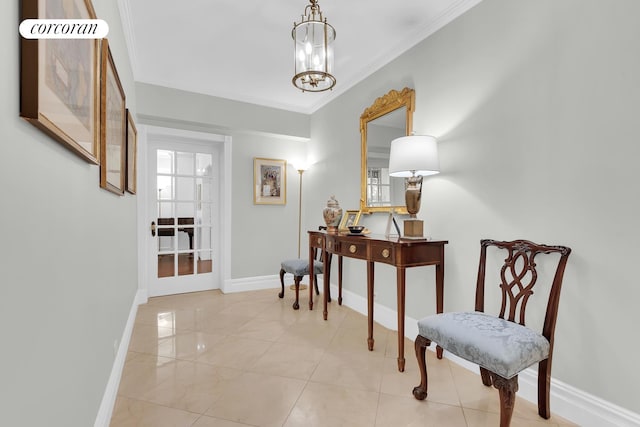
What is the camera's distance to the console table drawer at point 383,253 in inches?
87.1

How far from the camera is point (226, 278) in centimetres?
404

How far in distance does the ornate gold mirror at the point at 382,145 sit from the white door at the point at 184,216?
6.84ft

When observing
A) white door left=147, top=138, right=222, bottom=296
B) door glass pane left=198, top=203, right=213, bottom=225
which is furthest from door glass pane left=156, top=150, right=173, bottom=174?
door glass pane left=198, top=203, right=213, bottom=225

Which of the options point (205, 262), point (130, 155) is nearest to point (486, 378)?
point (130, 155)

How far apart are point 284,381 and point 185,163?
3065mm

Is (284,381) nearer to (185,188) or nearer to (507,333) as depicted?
(507,333)

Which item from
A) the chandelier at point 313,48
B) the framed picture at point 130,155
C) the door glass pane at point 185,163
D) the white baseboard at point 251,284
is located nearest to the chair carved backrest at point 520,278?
the chandelier at point 313,48

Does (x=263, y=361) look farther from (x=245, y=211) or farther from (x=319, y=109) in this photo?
(x=319, y=109)

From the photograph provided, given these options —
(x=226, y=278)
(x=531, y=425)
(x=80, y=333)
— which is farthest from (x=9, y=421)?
(x=226, y=278)

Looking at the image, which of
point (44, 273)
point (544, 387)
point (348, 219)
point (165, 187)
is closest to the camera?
point (44, 273)

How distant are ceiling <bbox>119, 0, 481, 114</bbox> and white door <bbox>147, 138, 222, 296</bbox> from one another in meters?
0.86

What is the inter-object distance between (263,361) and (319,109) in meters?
3.19

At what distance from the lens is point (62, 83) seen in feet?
2.84

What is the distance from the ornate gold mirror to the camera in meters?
2.72
